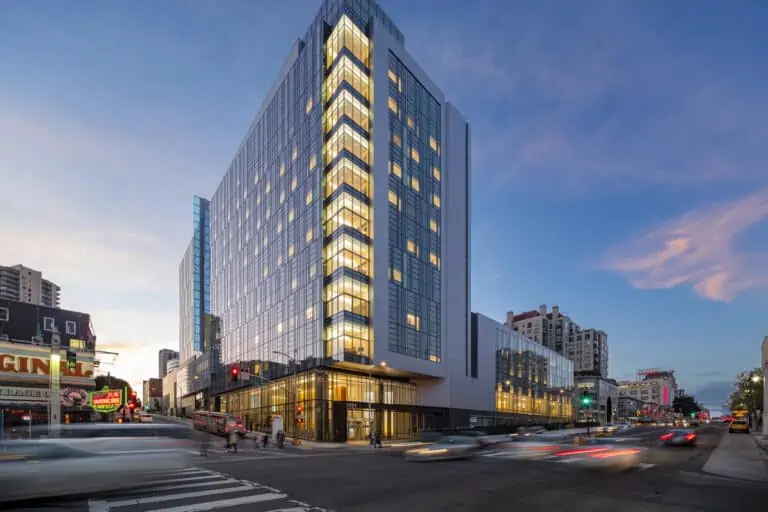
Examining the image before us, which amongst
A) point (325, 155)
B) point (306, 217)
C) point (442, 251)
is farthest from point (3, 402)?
point (442, 251)

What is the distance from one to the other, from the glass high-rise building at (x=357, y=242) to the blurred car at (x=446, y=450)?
2919 centimetres

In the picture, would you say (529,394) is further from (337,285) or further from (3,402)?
(3,402)

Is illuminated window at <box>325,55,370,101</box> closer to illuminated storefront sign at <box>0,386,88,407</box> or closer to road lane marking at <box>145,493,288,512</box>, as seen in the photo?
illuminated storefront sign at <box>0,386,88,407</box>

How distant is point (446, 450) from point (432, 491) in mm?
11746

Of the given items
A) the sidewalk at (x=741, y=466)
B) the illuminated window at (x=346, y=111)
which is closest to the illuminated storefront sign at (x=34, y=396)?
the illuminated window at (x=346, y=111)

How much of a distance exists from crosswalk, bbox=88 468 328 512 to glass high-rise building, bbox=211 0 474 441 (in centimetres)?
3870

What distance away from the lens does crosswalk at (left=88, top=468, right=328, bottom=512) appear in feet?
41.5

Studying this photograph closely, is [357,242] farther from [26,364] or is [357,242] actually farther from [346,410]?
[26,364]

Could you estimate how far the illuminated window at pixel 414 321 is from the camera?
6731cm

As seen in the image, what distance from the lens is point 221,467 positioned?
23.6 metres

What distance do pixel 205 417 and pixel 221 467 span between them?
45.1 metres

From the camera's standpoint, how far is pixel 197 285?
5310 inches

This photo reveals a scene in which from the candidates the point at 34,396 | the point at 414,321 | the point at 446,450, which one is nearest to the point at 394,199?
the point at 414,321

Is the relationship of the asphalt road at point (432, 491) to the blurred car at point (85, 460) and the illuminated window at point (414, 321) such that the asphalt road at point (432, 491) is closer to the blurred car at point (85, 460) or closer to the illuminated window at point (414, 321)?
the blurred car at point (85, 460)
